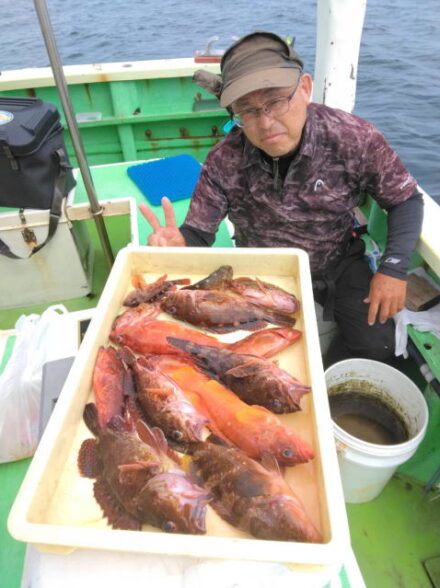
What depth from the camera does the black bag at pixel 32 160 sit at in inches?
113

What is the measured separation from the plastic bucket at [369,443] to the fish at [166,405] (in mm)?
957

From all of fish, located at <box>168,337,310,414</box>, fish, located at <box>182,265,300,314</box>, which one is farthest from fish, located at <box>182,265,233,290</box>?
fish, located at <box>168,337,310,414</box>

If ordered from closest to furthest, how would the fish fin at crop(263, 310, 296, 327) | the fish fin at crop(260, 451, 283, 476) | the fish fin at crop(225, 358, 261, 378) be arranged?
the fish fin at crop(260, 451, 283, 476)
the fish fin at crop(225, 358, 261, 378)
the fish fin at crop(263, 310, 296, 327)

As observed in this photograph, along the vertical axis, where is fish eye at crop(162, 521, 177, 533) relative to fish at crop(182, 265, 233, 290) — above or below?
above

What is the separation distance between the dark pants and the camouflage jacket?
14 centimetres

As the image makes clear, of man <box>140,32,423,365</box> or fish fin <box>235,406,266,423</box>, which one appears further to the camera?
man <box>140,32,423,365</box>

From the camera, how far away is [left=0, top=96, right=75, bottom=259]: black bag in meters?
2.88

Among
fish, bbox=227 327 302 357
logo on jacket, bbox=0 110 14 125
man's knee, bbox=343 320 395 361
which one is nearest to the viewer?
fish, bbox=227 327 302 357

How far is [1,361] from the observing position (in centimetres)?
222

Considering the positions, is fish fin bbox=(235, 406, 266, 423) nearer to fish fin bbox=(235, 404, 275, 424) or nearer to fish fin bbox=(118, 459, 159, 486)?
fish fin bbox=(235, 404, 275, 424)

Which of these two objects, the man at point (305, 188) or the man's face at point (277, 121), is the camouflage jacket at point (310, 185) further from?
the man's face at point (277, 121)

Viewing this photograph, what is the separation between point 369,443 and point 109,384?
1.27m

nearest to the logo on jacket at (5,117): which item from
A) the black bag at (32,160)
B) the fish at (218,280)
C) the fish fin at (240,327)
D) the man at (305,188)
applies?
the black bag at (32,160)

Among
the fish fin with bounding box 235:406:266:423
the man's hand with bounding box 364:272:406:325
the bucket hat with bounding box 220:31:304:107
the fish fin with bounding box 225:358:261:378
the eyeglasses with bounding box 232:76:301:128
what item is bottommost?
the man's hand with bounding box 364:272:406:325
